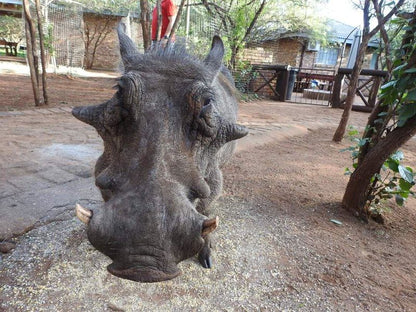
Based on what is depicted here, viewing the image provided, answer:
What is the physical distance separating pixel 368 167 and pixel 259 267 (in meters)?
1.59

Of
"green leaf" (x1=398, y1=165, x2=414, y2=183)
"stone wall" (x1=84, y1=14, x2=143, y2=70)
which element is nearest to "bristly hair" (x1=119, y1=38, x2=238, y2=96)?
"green leaf" (x1=398, y1=165, x2=414, y2=183)

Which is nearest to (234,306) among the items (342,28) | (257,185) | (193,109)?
(193,109)

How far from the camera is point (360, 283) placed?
2176 mm

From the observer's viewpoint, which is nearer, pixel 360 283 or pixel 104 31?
pixel 360 283

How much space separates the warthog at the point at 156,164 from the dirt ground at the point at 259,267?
69 centimetres

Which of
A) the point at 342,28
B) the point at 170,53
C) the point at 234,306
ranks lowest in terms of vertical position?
the point at 234,306

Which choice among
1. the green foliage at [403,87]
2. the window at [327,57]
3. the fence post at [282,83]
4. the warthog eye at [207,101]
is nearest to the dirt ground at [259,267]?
the green foliage at [403,87]

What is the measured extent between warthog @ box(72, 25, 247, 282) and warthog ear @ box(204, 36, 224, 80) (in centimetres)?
16

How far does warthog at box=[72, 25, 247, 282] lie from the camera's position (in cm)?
126

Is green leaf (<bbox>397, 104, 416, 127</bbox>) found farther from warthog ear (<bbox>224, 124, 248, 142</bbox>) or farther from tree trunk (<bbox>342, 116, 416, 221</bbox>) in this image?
warthog ear (<bbox>224, 124, 248, 142</bbox>)

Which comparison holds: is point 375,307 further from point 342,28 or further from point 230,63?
point 342,28

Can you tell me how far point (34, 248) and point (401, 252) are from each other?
116 inches

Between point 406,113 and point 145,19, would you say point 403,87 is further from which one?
point 145,19

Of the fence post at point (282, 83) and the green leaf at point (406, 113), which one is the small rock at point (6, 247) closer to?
the green leaf at point (406, 113)
